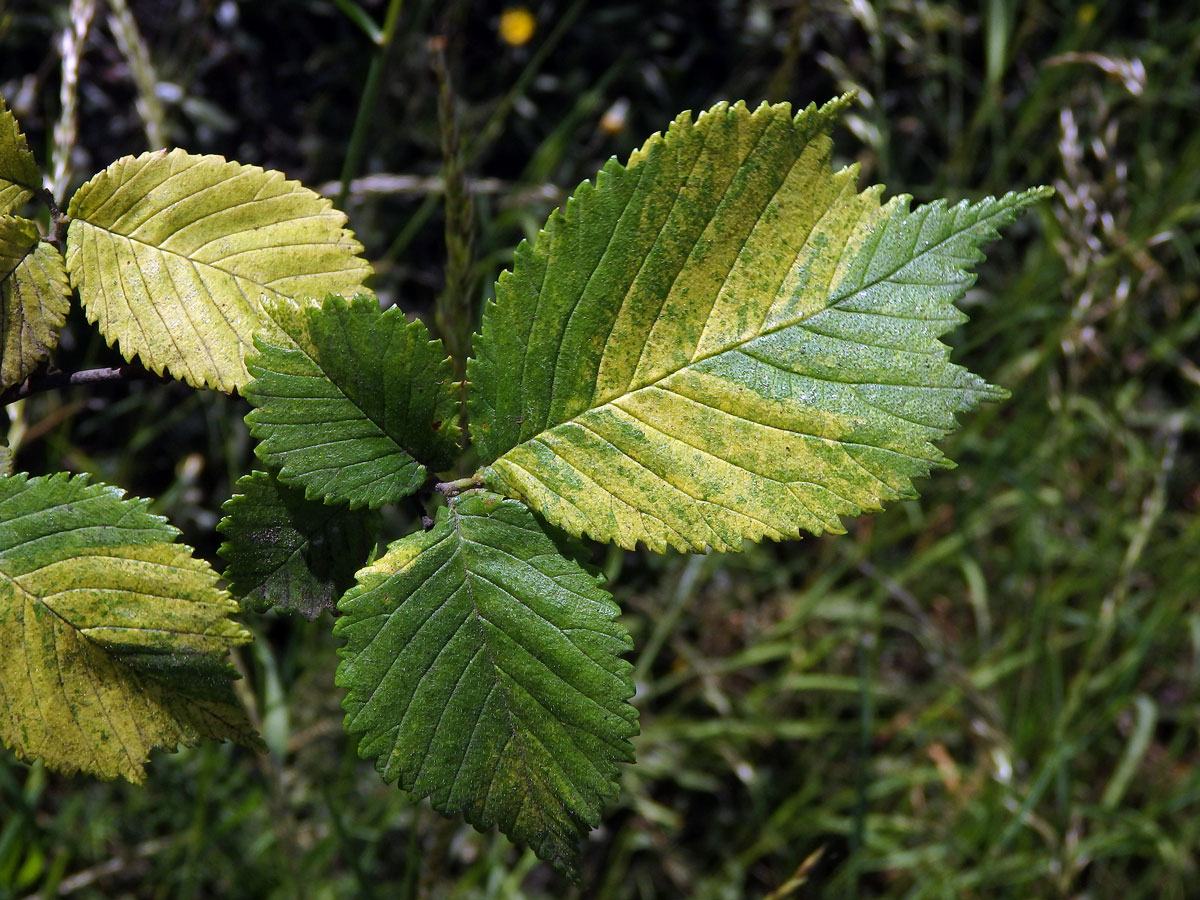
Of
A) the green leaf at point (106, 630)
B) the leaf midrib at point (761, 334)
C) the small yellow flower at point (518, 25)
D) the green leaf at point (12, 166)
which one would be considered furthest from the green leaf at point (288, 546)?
the small yellow flower at point (518, 25)

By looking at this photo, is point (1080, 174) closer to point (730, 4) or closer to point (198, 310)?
point (730, 4)

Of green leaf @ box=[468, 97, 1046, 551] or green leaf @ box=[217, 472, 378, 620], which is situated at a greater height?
green leaf @ box=[468, 97, 1046, 551]

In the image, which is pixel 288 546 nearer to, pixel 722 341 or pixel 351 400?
pixel 351 400

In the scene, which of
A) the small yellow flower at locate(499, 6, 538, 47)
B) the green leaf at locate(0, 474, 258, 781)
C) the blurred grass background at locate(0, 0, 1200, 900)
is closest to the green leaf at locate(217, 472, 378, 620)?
the green leaf at locate(0, 474, 258, 781)

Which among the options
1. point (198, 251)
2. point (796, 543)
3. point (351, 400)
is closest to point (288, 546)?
point (351, 400)

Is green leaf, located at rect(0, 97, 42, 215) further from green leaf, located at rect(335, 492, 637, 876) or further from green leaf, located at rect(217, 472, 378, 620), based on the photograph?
green leaf, located at rect(335, 492, 637, 876)

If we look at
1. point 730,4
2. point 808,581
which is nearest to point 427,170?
point 730,4
